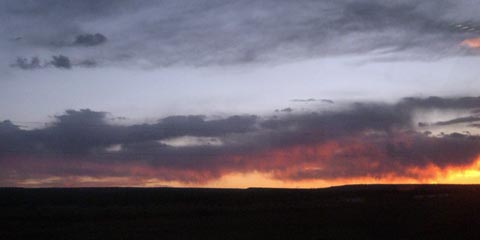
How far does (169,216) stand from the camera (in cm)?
4941

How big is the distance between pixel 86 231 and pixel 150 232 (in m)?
4.09

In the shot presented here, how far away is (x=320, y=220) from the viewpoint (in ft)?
139

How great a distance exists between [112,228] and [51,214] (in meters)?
16.3

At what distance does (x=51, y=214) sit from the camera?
53.3 m

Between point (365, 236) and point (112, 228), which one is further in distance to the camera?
point (112, 228)

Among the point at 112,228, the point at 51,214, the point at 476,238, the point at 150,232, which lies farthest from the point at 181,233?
the point at 51,214

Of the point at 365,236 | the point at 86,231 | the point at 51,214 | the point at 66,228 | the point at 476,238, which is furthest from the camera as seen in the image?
the point at 51,214

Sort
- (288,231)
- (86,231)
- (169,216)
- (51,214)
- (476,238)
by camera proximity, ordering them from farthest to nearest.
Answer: (51,214) < (169,216) < (86,231) < (288,231) < (476,238)

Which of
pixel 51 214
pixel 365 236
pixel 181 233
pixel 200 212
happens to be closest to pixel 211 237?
pixel 181 233

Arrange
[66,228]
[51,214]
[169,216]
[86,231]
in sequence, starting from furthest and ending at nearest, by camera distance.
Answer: [51,214] < [169,216] < [66,228] < [86,231]

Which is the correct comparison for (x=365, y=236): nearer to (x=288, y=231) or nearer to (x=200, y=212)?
(x=288, y=231)

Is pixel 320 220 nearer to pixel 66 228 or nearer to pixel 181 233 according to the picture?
A: pixel 181 233

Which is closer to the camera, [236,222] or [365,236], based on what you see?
[365,236]

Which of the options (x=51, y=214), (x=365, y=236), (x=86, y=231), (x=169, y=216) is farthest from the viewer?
(x=51, y=214)
